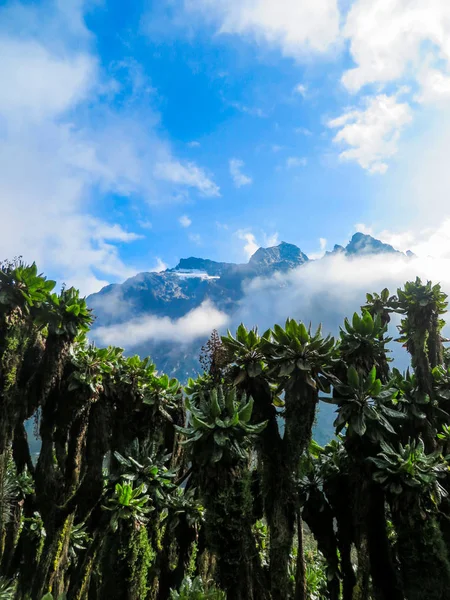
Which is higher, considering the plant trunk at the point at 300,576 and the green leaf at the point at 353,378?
the green leaf at the point at 353,378

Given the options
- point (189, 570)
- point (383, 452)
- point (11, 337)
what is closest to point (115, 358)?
point (11, 337)

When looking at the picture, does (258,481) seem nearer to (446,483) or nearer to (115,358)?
(446,483)

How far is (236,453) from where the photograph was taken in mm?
8531

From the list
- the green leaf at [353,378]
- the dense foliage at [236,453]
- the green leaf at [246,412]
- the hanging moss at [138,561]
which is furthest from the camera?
the hanging moss at [138,561]

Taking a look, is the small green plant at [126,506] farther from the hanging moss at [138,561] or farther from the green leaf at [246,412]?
the green leaf at [246,412]

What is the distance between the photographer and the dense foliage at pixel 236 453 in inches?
346

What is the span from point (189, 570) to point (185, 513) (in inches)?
76.6

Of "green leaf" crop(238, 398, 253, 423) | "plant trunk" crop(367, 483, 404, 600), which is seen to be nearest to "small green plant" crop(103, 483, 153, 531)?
"green leaf" crop(238, 398, 253, 423)

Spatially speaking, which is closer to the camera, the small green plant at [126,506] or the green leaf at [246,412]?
the green leaf at [246,412]

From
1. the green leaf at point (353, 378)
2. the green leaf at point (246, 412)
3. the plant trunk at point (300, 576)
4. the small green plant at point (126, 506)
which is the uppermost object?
the green leaf at point (353, 378)

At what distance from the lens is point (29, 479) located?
55.3ft

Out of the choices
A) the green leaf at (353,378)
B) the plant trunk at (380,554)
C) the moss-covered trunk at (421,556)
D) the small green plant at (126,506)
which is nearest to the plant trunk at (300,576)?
the plant trunk at (380,554)

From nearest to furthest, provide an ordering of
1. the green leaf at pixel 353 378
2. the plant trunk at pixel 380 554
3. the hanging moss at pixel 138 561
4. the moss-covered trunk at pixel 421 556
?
the moss-covered trunk at pixel 421 556 → the plant trunk at pixel 380 554 → the green leaf at pixel 353 378 → the hanging moss at pixel 138 561

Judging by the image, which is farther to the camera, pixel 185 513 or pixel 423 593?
pixel 185 513
